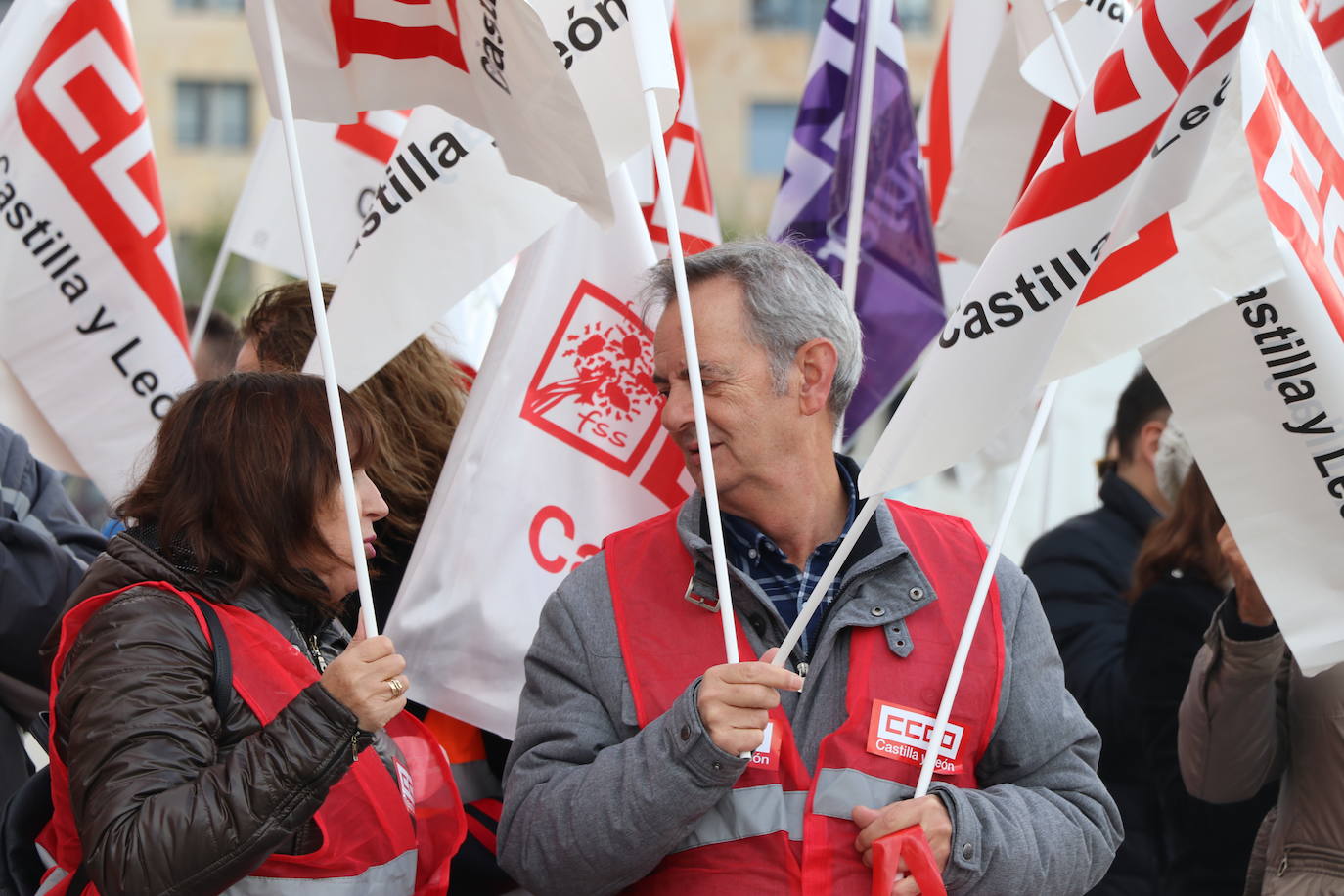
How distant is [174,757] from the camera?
2.26 m

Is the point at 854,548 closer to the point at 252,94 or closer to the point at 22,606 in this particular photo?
the point at 22,606

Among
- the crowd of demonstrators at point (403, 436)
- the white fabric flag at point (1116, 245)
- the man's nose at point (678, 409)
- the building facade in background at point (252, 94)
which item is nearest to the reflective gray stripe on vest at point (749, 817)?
the white fabric flag at point (1116, 245)

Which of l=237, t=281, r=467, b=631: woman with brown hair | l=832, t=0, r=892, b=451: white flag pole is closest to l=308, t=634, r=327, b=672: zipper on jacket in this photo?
l=237, t=281, r=467, b=631: woman with brown hair

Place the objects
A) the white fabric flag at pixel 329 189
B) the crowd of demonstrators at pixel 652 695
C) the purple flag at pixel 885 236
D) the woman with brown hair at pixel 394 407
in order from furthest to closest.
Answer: the white fabric flag at pixel 329 189 → the purple flag at pixel 885 236 → the woman with brown hair at pixel 394 407 → the crowd of demonstrators at pixel 652 695

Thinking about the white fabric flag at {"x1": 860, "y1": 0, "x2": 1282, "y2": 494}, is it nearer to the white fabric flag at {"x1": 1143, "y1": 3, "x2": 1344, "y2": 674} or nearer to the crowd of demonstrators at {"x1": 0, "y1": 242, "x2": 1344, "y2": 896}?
the white fabric flag at {"x1": 1143, "y1": 3, "x2": 1344, "y2": 674}

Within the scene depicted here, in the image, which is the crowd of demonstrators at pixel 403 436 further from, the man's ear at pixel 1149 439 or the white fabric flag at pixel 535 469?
the man's ear at pixel 1149 439

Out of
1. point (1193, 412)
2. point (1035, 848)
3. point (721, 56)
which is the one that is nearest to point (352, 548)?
point (1035, 848)

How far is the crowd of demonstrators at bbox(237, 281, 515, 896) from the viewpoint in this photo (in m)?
3.29

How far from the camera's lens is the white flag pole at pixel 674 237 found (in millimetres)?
2484

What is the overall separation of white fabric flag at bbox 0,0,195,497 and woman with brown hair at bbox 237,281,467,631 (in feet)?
2.66

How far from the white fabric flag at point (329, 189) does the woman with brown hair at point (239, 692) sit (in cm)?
194

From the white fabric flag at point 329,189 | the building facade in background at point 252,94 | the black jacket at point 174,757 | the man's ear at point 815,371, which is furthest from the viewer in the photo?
the building facade in background at point 252,94

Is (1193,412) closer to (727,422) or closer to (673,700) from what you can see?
(727,422)

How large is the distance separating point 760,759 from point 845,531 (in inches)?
19.4
